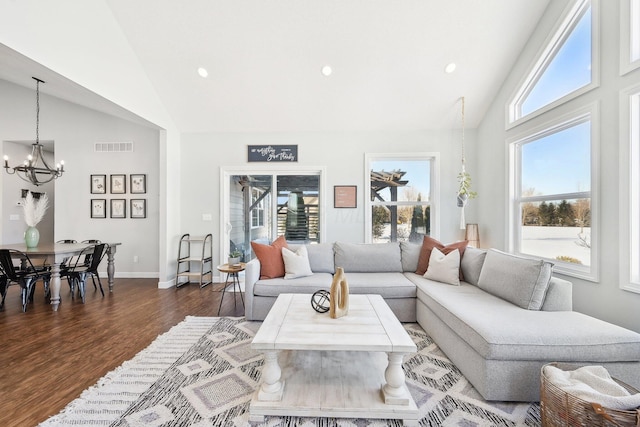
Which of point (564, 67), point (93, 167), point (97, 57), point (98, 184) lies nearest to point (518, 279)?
point (564, 67)

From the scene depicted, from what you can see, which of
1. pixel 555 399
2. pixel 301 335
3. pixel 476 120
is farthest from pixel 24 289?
pixel 476 120

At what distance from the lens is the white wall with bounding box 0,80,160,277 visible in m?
5.05

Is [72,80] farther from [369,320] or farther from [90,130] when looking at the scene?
[369,320]

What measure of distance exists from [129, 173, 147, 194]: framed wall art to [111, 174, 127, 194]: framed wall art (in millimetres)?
→ 119

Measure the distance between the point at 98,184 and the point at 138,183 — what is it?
2.51ft

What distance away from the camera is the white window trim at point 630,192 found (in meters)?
2.21

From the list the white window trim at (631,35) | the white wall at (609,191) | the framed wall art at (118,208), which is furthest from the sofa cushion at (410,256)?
the framed wall art at (118,208)

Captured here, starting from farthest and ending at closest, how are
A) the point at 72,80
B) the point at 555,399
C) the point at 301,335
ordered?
1. the point at 72,80
2. the point at 301,335
3. the point at 555,399

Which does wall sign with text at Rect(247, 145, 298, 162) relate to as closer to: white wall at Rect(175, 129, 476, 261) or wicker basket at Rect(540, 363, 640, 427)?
white wall at Rect(175, 129, 476, 261)

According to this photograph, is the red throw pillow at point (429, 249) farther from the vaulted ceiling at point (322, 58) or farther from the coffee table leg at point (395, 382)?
the vaulted ceiling at point (322, 58)

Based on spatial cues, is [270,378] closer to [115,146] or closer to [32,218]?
[32,218]

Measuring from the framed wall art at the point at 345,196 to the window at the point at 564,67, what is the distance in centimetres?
243

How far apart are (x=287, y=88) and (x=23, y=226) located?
625 centimetres

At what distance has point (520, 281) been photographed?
7.38ft
